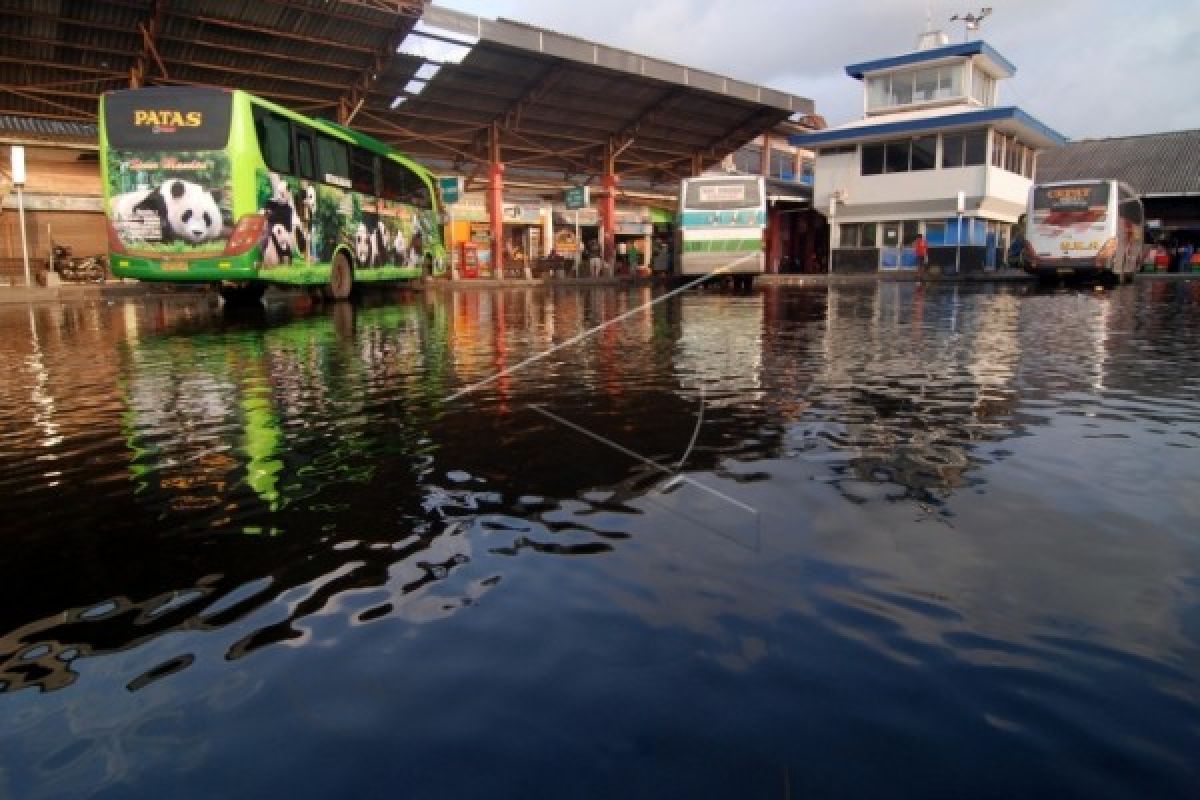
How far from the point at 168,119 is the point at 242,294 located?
4335mm

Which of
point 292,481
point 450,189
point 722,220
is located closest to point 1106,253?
point 722,220

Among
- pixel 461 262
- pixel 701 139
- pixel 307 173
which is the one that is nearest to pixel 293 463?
pixel 307 173

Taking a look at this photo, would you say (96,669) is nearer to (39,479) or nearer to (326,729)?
(326,729)

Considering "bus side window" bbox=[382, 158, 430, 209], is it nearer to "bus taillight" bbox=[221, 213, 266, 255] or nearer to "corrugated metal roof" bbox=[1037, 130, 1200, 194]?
"bus taillight" bbox=[221, 213, 266, 255]

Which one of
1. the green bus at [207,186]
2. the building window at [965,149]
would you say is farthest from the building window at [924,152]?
the green bus at [207,186]

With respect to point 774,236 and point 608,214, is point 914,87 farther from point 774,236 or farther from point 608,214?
point 608,214

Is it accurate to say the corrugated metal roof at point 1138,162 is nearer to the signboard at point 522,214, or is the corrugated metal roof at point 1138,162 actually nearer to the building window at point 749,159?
the building window at point 749,159

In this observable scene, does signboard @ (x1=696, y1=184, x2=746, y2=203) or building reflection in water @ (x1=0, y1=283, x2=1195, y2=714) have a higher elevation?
signboard @ (x1=696, y1=184, x2=746, y2=203)

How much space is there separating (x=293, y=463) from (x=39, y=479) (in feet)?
3.54

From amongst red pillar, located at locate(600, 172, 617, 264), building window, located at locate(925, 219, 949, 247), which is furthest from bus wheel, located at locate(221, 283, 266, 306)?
building window, located at locate(925, 219, 949, 247)

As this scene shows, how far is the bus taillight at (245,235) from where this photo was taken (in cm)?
1365

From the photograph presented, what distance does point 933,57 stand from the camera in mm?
33688

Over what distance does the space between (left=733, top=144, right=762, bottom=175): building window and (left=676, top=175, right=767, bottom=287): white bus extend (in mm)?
20046

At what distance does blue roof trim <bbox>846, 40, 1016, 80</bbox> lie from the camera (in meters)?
33.0
